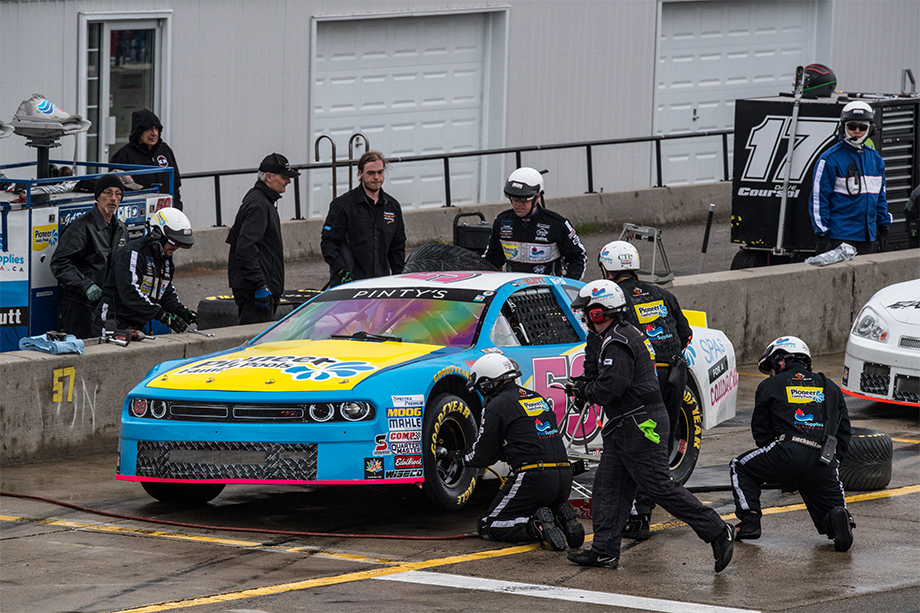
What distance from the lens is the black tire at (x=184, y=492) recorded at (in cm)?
970

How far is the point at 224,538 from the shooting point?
8.96 meters

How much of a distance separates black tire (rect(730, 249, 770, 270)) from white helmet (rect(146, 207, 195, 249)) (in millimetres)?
7897

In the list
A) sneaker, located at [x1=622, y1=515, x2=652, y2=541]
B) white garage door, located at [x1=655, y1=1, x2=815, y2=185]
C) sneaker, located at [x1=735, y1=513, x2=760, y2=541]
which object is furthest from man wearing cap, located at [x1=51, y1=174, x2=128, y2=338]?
white garage door, located at [x1=655, y1=1, x2=815, y2=185]

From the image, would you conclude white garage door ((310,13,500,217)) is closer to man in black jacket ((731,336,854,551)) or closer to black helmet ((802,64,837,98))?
black helmet ((802,64,837,98))

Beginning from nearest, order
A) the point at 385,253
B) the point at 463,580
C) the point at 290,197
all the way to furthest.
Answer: the point at 463,580, the point at 385,253, the point at 290,197

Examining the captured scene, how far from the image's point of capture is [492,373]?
9062 mm

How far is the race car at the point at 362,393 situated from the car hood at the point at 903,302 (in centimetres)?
302

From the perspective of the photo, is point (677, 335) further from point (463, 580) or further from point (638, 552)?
point (463, 580)

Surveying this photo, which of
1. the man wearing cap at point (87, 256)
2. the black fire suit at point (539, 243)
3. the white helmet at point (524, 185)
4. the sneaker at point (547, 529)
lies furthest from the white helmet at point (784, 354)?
the man wearing cap at point (87, 256)

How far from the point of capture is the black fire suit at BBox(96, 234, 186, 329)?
1148 cm

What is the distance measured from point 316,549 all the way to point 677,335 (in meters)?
2.72

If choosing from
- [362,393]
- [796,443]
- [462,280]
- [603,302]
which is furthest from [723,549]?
[462,280]

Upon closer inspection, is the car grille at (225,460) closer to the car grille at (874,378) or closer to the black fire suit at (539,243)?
the black fire suit at (539,243)

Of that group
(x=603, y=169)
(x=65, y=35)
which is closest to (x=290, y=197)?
(x=65, y=35)
